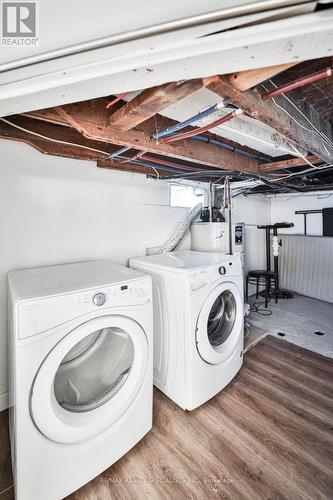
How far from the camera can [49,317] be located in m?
1.01

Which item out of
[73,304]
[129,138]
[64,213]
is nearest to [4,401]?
[73,304]

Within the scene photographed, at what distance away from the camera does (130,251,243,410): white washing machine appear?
1.59 metres

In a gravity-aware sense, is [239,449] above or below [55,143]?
below

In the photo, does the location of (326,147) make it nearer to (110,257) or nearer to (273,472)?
(110,257)

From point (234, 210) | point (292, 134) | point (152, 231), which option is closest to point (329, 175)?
point (234, 210)

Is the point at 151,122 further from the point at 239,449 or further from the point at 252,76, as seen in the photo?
the point at 239,449

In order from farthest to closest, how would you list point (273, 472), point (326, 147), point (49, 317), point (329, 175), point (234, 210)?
point (234, 210) < point (329, 175) < point (326, 147) < point (273, 472) < point (49, 317)

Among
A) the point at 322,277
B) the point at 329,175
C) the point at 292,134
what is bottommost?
the point at 322,277

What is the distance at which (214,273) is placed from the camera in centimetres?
171

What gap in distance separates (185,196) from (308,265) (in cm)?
274

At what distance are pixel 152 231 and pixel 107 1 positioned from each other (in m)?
2.05

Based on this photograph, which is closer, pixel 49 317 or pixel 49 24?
pixel 49 24

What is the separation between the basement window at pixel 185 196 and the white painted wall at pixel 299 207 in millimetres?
2267

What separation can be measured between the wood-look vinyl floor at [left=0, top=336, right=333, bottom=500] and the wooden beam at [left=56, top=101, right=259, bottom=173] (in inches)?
75.3
